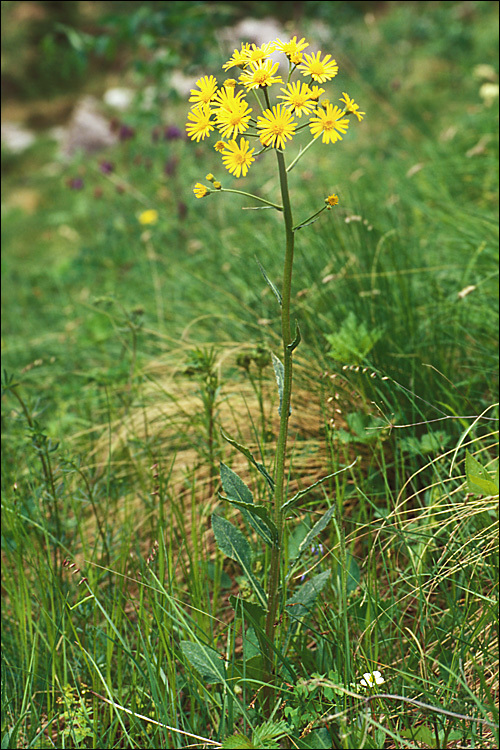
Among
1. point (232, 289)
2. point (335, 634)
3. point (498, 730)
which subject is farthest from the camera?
point (232, 289)

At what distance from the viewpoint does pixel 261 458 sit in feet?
4.68

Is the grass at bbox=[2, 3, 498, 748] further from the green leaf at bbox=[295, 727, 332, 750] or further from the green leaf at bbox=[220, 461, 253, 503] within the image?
the green leaf at bbox=[220, 461, 253, 503]

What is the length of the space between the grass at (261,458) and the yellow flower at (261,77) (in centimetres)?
50

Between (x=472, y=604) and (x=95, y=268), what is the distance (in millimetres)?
2982

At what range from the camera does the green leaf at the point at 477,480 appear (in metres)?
0.86

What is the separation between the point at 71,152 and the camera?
553 cm

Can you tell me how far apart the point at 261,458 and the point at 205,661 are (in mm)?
582

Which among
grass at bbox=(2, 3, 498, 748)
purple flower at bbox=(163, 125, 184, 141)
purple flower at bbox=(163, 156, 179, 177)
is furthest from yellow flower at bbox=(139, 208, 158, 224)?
purple flower at bbox=(163, 125, 184, 141)

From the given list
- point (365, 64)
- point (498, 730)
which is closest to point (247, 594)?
point (498, 730)

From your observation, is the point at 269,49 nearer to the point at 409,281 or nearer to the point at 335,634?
the point at 335,634

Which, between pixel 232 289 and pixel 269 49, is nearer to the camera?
pixel 269 49

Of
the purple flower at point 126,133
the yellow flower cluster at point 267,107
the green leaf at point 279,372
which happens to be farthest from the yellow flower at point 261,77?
the purple flower at point 126,133

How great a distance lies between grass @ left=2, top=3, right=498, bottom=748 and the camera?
93 cm

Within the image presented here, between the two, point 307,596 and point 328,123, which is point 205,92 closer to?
point 328,123
